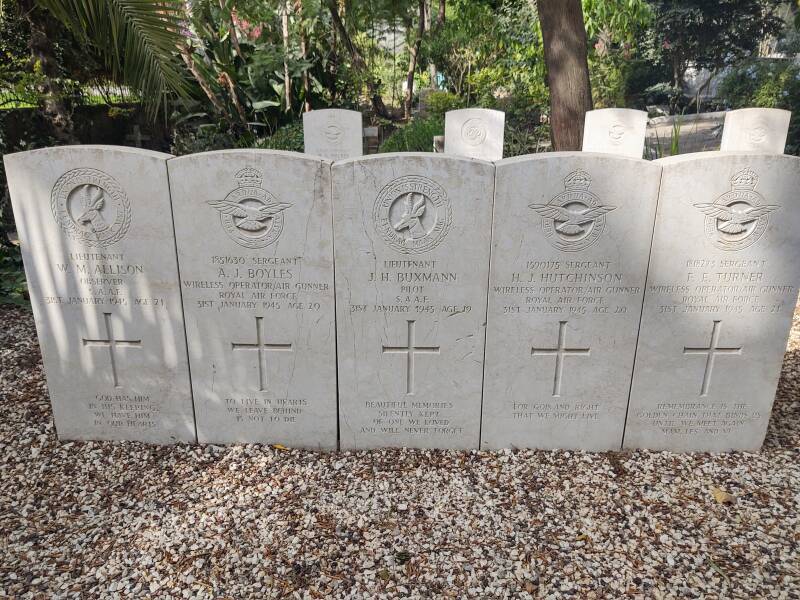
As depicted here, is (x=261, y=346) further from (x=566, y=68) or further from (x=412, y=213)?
(x=566, y=68)

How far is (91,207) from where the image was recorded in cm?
296

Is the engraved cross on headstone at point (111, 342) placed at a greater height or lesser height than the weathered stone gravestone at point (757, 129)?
lesser

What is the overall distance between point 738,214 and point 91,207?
329 centimetres

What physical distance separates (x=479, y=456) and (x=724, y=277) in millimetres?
1629

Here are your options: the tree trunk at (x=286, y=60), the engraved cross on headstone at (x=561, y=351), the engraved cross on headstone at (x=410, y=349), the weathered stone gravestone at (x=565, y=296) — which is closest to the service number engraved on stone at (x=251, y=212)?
the engraved cross on headstone at (x=410, y=349)

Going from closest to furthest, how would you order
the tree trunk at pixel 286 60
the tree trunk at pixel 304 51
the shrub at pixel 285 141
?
the shrub at pixel 285 141
the tree trunk at pixel 286 60
the tree trunk at pixel 304 51

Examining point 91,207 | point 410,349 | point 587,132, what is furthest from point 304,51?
point 410,349

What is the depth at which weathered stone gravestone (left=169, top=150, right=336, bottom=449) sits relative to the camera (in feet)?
9.55

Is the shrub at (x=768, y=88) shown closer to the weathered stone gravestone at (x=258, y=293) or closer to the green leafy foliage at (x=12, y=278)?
the weathered stone gravestone at (x=258, y=293)

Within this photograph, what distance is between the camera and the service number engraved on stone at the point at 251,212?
292 cm

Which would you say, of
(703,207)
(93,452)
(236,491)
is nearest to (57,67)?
(93,452)

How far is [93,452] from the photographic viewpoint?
327cm

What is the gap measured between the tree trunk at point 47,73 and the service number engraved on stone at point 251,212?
4.39 meters

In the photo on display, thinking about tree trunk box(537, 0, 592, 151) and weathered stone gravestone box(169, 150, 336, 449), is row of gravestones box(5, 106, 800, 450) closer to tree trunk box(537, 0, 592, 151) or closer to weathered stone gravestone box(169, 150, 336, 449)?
weathered stone gravestone box(169, 150, 336, 449)
